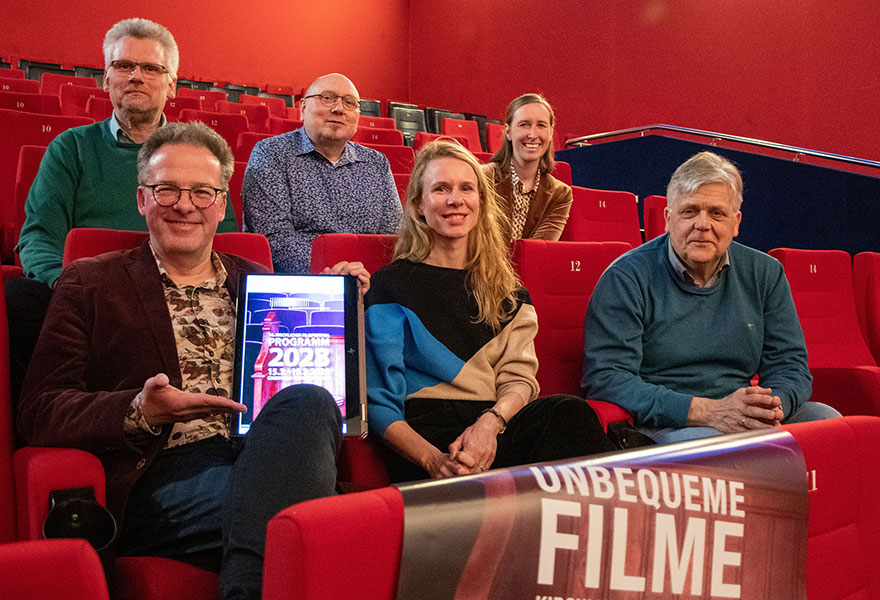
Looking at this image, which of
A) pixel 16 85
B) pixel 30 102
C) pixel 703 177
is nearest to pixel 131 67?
pixel 703 177

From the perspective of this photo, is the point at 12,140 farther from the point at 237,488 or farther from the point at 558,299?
the point at 237,488

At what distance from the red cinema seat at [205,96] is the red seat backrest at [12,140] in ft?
11.0

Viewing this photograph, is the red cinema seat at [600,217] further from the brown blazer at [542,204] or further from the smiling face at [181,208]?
the smiling face at [181,208]

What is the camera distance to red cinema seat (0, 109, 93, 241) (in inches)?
98.2

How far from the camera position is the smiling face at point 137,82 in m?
1.90

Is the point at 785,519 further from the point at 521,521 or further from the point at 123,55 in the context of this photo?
the point at 123,55

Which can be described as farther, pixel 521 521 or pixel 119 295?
pixel 119 295

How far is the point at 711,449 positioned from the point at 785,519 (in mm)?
116

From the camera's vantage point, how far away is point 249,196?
6.79ft

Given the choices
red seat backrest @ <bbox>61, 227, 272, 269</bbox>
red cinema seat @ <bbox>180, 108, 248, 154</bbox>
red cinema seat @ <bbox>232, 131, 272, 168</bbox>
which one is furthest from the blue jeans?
red cinema seat @ <bbox>180, 108, 248, 154</bbox>

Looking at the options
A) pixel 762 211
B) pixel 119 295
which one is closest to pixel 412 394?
pixel 119 295

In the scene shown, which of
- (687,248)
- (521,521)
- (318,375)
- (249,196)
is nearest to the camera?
(521,521)

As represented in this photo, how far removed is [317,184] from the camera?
6.92 feet

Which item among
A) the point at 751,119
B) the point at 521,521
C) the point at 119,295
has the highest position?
the point at 751,119
